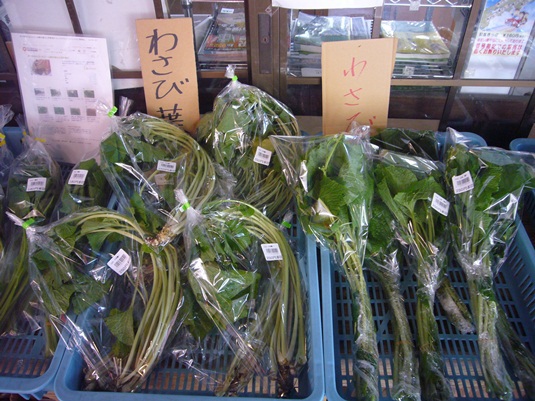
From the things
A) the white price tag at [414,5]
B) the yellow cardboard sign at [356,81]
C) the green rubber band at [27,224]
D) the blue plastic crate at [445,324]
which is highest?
the white price tag at [414,5]

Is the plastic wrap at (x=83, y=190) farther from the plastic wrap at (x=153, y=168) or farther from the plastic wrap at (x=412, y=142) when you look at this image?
the plastic wrap at (x=412, y=142)

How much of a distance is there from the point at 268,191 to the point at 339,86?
379mm

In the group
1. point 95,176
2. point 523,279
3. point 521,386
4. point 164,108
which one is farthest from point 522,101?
point 95,176

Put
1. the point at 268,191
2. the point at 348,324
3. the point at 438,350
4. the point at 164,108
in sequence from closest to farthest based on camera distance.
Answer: the point at 438,350, the point at 348,324, the point at 268,191, the point at 164,108

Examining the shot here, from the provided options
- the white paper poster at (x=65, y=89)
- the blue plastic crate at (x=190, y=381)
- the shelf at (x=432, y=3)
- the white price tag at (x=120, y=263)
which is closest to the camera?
the blue plastic crate at (x=190, y=381)

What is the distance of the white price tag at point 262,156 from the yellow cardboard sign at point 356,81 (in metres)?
0.22

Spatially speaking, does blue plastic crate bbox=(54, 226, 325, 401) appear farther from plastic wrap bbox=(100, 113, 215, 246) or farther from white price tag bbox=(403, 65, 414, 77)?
white price tag bbox=(403, 65, 414, 77)

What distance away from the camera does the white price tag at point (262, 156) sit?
48.7 inches

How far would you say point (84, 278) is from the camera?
3.42 ft

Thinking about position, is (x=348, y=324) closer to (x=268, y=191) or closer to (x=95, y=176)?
(x=268, y=191)

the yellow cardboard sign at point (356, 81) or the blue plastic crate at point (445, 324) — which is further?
the yellow cardboard sign at point (356, 81)

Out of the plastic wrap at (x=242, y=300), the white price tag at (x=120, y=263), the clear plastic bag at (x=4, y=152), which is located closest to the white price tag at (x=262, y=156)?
the plastic wrap at (x=242, y=300)

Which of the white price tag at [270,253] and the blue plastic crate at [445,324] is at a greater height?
the white price tag at [270,253]

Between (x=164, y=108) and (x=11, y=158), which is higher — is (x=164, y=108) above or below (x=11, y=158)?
above
